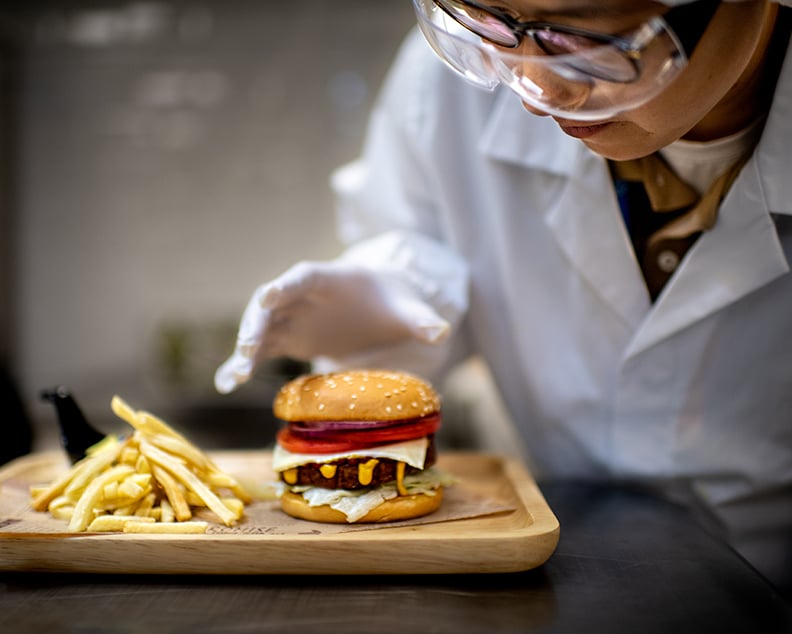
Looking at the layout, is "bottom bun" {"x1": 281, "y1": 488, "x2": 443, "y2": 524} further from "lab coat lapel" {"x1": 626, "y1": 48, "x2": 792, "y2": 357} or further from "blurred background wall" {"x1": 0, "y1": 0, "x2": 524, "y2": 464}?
"blurred background wall" {"x1": 0, "y1": 0, "x2": 524, "y2": 464}

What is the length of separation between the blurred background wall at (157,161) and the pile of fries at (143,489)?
8.49 ft

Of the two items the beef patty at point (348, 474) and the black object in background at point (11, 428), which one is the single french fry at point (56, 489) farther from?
the black object in background at point (11, 428)

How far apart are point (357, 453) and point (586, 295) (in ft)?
2.34

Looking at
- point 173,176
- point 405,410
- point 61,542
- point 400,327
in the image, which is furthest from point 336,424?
point 173,176

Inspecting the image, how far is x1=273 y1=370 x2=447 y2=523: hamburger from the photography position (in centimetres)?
130

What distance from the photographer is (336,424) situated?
52.8 inches

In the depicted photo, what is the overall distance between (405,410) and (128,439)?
1.64 feet

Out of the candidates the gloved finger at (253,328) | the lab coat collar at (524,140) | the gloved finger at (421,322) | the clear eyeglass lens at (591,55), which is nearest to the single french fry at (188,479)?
the gloved finger at (253,328)

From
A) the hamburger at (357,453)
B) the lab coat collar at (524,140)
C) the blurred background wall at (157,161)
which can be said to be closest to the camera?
the hamburger at (357,453)

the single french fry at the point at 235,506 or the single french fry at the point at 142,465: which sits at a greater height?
the single french fry at the point at 142,465

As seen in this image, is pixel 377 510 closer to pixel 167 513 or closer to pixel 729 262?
pixel 167 513

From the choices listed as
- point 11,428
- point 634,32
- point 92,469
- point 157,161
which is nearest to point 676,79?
point 634,32

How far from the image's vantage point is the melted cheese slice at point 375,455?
52.2 inches

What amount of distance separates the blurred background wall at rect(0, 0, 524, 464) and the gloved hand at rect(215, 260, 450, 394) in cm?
226
